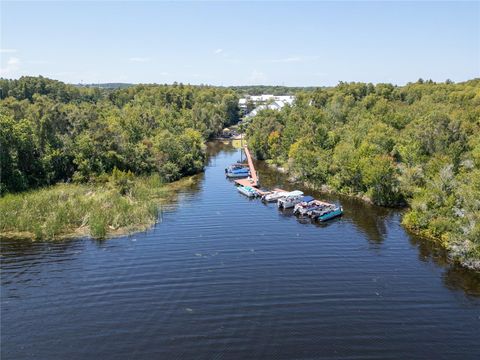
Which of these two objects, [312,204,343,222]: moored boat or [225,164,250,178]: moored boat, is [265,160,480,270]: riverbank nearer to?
[312,204,343,222]: moored boat

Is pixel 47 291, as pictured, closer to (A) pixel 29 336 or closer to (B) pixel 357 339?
(A) pixel 29 336

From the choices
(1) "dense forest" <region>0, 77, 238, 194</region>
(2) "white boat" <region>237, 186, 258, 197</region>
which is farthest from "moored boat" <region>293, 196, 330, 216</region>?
(1) "dense forest" <region>0, 77, 238, 194</region>

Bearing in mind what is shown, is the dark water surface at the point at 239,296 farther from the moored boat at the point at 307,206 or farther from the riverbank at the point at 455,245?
the moored boat at the point at 307,206

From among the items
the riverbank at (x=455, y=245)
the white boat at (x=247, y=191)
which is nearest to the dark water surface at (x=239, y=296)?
the riverbank at (x=455, y=245)

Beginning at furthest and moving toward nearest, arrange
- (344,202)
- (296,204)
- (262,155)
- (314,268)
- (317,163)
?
1. (262,155)
2. (317,163)
3. (344,202)
4. (296,204)
5. (314,268)

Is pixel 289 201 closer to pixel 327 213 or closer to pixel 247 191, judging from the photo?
pixel 327 213

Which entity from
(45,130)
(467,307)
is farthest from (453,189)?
(45,130)

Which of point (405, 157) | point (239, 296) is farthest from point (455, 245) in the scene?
point (405, 157)
